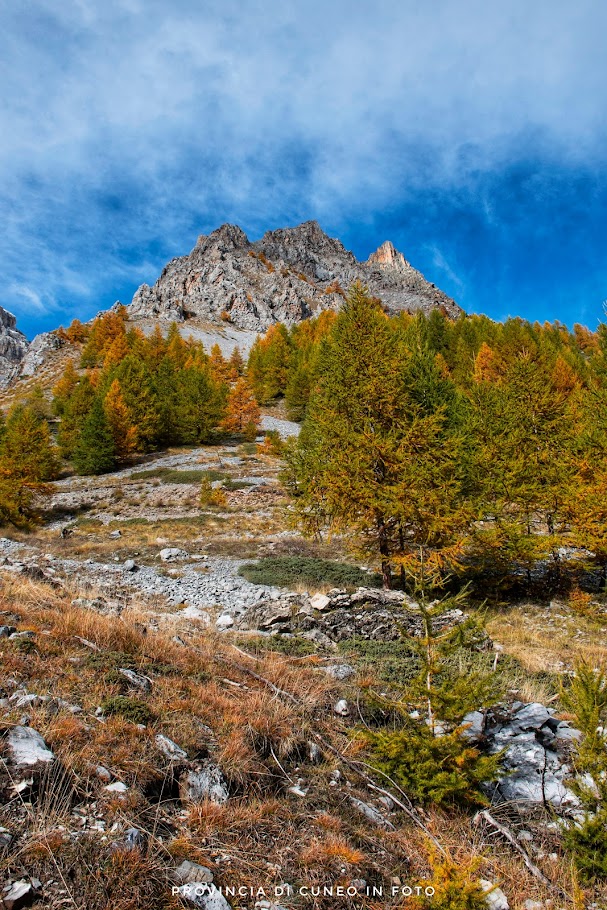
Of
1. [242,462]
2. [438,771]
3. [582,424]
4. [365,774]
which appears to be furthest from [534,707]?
[242,462]

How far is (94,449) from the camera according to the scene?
3981 centimetres

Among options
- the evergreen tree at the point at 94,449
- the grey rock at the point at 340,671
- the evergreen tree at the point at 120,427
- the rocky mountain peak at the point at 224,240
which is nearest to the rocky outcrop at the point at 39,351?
the evergreen tree at the point at 120,427

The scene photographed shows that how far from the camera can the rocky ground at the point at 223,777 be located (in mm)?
2496

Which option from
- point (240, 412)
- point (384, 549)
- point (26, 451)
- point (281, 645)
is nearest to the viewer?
point (281, 645)

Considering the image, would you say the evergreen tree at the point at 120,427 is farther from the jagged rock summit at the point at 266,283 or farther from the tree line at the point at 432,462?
the jagged rock summit at the point at 266,283

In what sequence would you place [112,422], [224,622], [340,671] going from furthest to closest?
[112,422], [224,622], [340,671]

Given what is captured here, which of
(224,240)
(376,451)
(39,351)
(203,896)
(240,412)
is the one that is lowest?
(203,896)

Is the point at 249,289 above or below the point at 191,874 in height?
above

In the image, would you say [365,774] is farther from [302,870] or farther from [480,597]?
[480,597]

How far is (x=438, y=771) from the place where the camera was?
389 cm

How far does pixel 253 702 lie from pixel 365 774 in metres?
1.27

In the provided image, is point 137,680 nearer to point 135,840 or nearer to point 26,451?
point 135,840

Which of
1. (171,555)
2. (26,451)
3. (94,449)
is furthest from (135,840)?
(94,449)

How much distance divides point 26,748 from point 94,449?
1602 inches
